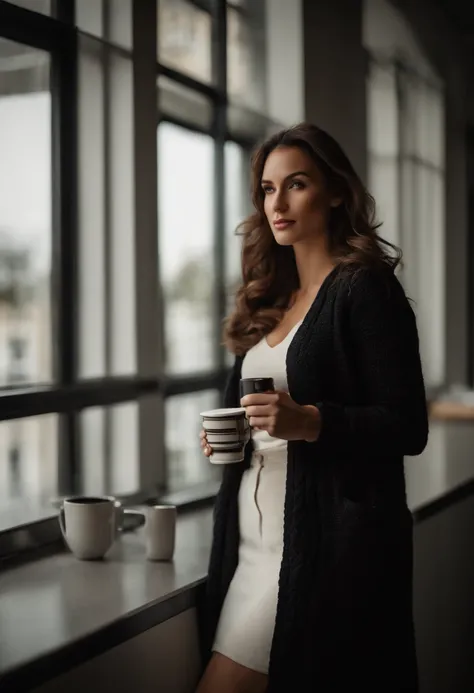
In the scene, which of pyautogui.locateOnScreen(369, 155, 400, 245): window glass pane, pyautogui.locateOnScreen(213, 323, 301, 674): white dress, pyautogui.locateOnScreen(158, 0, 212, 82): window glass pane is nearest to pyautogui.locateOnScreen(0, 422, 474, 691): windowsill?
pyautogui.locateOnScreen(213, 323, 301, 674): white dress

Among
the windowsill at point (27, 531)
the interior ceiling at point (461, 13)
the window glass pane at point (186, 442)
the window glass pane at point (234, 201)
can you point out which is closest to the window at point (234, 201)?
the window glass pane at point (234, 201)

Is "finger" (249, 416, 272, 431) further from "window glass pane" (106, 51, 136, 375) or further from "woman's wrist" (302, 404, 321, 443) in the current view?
"window glass pane" (106, 51, 136, 375)

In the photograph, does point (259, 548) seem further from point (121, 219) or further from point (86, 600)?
point (121, 219)

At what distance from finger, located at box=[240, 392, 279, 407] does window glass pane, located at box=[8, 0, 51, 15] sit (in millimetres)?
1187

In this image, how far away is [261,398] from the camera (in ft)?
5.63

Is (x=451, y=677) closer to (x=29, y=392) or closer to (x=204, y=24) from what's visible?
(x=29, y=392)

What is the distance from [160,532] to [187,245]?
4.98ft

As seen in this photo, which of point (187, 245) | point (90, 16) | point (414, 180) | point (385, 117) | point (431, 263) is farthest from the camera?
point (431, 263)

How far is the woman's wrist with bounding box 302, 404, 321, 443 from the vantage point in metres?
1.73

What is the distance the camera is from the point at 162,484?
9.46ft

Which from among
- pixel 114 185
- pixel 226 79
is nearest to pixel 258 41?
pixel 226 79

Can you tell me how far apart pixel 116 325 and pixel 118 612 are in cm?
115

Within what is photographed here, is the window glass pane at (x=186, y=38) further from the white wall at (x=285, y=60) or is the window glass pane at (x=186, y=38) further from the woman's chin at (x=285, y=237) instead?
the woman's chin at (x=285, y=237)

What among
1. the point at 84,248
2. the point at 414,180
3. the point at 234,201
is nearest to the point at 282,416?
the point at 84,248
